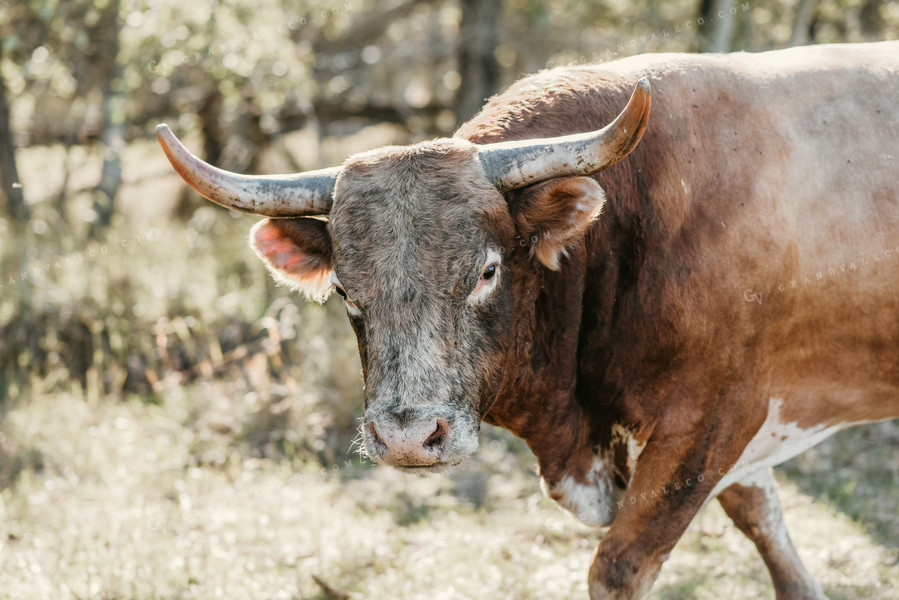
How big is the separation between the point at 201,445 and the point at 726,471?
147 inches

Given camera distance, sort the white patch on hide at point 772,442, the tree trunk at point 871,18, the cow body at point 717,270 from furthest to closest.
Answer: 1. the tree trunk at point 871,18
2. the white patch on hide at point 772,442
3. the cow body at point 717,270

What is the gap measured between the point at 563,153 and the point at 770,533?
7.42 ft

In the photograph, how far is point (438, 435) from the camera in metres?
2.73

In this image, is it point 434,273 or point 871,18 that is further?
point 871,18

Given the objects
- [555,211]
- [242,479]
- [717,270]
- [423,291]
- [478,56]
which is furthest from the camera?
[478,56]

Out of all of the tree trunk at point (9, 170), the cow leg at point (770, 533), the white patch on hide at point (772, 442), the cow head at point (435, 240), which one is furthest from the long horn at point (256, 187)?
the tree trunk at point (9, 170)

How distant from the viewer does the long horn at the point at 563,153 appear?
106 inches

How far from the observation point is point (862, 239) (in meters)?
3.28

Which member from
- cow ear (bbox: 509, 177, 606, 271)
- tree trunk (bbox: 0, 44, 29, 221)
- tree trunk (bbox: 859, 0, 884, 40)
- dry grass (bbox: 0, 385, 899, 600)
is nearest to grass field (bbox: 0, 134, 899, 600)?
dry grass (bbox: 0, 385, 899, 600)

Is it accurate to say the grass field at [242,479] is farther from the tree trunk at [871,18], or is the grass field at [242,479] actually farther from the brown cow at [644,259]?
the tree trunk at [871,18]

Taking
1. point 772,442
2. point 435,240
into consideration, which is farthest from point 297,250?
point 772,442

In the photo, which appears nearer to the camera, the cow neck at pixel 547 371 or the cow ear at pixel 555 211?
the cow ear at pixel 555 211

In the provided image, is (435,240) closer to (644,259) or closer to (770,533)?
(644,259)

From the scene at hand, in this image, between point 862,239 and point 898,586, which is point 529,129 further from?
Answer: point 898,586
